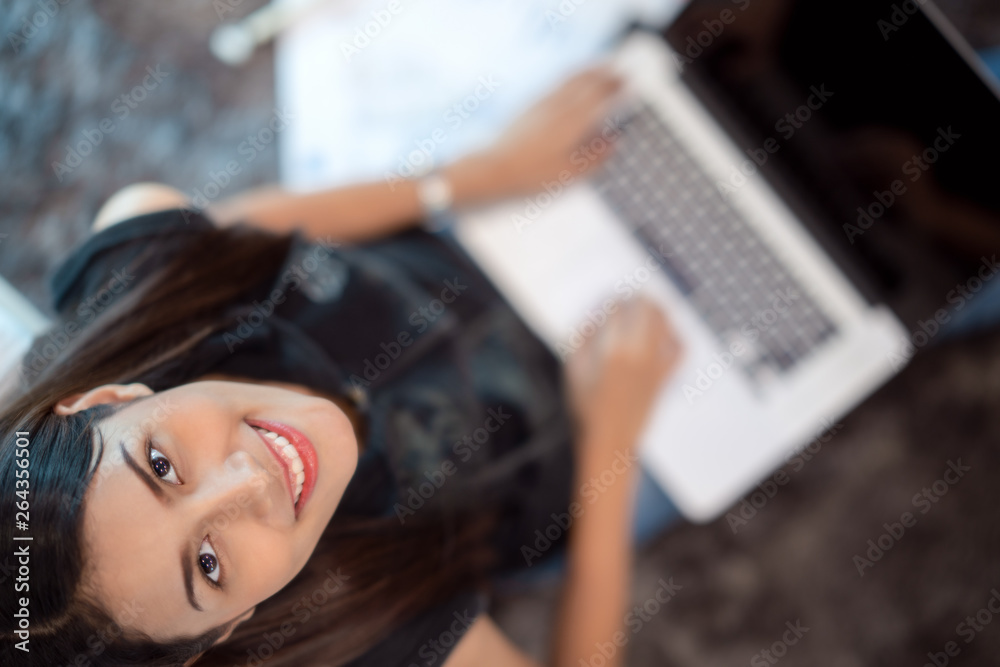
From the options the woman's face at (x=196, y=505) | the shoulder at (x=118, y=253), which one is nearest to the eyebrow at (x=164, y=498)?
the woman's face at (x=196, y=505)

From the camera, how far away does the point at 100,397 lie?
0.56m

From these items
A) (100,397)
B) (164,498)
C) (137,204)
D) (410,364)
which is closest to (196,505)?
(164,498)

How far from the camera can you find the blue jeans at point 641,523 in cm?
80

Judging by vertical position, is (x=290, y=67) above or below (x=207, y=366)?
above

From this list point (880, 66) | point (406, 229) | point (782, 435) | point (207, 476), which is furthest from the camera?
point (406, 229)

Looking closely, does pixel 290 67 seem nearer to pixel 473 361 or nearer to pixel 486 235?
pixel 486 235

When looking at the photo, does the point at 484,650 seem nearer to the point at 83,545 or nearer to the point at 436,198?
the point at 83,545

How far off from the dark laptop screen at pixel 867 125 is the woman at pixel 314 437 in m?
0.17

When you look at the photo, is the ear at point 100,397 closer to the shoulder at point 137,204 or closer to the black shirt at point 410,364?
the black shirt at point 410,364

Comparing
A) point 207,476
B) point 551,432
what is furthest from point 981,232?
point 207,476

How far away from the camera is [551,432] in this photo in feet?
2.74

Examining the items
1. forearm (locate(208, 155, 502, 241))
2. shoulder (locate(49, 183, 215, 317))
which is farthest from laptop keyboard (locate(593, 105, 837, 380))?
shoulder (locate(49, 183, 215, 317))

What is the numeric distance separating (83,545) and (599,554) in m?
0.57

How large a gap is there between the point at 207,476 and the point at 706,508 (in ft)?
1.86
